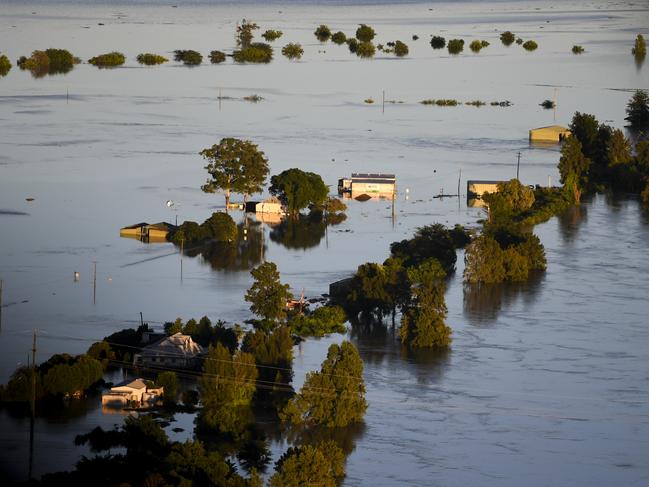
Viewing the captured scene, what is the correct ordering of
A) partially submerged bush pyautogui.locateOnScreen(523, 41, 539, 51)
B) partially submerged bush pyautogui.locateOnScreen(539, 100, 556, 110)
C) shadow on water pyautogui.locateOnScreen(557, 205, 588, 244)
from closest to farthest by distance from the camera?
shadow on water pyautogui.locateOnScreen(557, 205, 588, 244) < partially submerged bush pyautogui.locateOnScreen(539, 100, 556, 110) < partially submerged bush pyautogui.locateOnScreen(523, 41, 539, 51)

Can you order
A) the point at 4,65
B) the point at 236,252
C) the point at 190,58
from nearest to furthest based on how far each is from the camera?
the point at 236,252, the point at 4,65, the point at 190,58

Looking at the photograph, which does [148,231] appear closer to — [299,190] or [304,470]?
[299,190]

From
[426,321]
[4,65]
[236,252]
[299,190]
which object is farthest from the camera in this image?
[4,65]

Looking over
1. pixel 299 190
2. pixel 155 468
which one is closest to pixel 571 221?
pixel 299 190

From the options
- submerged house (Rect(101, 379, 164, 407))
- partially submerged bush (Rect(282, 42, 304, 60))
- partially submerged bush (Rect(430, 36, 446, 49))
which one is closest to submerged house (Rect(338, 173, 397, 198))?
submerged house (Rect(101, 379, 164, 407))

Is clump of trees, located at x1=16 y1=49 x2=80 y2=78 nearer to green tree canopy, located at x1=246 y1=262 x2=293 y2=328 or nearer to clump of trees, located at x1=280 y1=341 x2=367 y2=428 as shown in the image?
green tree canopy, located at x1=246 y1=262 x2=293 y2=328
